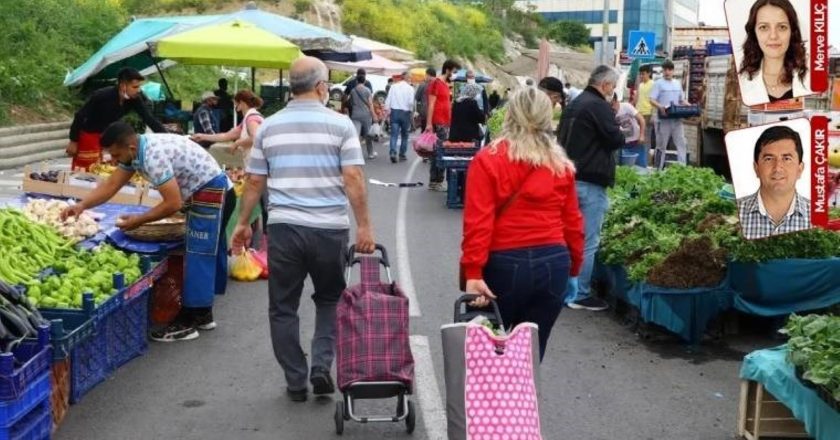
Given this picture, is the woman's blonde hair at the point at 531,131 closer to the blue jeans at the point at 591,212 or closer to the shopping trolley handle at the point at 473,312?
the shopping trolley handle at the point at 473,312

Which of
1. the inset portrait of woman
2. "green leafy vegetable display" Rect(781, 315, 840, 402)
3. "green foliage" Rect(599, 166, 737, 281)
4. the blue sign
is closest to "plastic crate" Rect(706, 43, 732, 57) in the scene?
the blue sign

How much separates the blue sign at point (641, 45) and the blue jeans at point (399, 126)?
687 cm

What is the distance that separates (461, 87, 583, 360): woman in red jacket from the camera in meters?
5.04

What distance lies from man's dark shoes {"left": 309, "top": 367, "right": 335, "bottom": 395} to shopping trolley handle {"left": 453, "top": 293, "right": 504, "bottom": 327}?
150cm

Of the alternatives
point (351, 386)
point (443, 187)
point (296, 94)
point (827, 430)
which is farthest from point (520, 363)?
point (443, 187)

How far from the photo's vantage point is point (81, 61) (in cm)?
2700

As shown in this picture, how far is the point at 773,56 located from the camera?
289 inches

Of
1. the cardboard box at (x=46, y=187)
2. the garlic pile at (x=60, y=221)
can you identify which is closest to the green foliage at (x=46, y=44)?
the cardboard box at (x=46, y=187)

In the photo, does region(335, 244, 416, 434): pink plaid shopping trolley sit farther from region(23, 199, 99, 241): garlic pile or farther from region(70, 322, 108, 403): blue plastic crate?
region(23, 199, 99, 241): garlic pile

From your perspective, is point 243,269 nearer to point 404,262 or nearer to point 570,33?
point 404,262

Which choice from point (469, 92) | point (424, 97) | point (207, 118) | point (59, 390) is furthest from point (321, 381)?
point (424, 97)

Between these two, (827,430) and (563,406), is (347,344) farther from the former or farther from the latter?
(827,430)

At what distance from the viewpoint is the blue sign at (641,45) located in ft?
86.3

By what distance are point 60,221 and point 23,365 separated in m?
3.10
